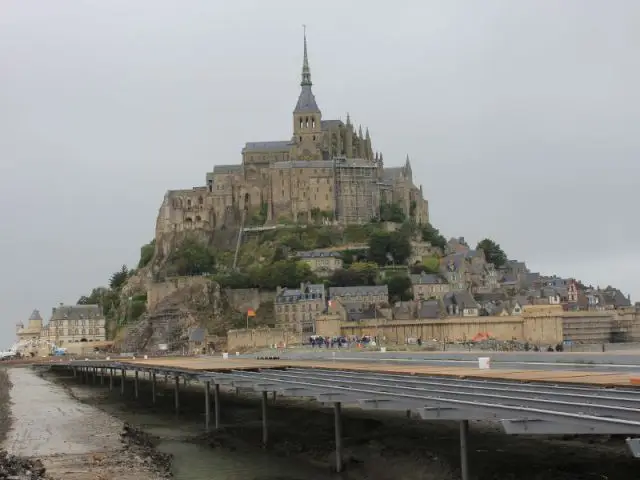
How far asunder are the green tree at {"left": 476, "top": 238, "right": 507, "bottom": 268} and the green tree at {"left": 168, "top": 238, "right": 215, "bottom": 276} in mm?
36765

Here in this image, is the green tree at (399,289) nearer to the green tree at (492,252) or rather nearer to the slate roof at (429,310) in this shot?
the slate roof at (429,310)

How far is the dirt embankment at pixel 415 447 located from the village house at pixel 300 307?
5850 cm

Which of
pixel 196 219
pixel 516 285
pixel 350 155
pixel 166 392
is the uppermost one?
pixel 350 155

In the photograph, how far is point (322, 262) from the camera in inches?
3893

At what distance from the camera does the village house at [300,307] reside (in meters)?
88.3

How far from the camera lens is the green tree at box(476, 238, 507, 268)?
11614 centimetres

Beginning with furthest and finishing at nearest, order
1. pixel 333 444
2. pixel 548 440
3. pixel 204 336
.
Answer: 1. pixel 204 336
2. pixel 333 444
3. pixel 548 440

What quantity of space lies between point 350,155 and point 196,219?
24518 mm

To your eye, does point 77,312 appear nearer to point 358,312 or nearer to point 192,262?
point 192,262

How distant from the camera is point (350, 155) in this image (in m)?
124

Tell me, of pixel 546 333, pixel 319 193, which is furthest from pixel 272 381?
pixel 319 193

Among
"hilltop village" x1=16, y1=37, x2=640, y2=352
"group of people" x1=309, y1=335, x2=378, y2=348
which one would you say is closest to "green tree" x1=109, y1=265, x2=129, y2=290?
"hilltop village" x1=16, y1=37, x2=640, y2=352

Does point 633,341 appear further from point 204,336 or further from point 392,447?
point 392,447

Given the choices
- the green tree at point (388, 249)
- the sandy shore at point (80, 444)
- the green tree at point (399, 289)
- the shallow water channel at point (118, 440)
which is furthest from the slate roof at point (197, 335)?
the sandy shore at point (80, 444)
